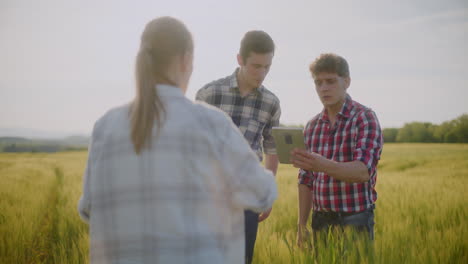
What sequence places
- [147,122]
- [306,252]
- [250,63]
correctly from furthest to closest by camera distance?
[250,63] < [306,252] < [147,122]

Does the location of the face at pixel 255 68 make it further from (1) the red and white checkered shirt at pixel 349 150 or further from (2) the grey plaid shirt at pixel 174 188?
(2) the grey plaid shirt at pixel 174 188

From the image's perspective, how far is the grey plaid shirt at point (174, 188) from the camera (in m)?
1.08

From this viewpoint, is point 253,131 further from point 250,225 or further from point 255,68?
point 250,225

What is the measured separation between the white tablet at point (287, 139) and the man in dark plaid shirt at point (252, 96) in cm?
44

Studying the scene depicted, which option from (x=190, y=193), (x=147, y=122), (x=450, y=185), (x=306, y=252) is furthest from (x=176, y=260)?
(x=450, y=185)

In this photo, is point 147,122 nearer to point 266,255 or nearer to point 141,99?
point 141,99

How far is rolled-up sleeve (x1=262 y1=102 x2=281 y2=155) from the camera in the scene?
285 cm

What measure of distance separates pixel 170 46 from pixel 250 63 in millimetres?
1488

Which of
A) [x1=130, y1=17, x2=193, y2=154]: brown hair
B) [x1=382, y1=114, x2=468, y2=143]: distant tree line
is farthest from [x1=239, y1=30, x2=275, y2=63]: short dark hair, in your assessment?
[x1=382, y1=114, x2=468, y2=143]: distant tree line

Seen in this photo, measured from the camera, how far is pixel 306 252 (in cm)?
244

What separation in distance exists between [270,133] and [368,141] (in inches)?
33.9

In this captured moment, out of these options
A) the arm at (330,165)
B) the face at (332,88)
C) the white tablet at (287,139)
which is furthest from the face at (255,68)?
the arm at (330,165)

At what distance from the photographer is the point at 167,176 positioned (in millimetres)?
1082

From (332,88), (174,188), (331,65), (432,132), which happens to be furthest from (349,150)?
(432,132)
